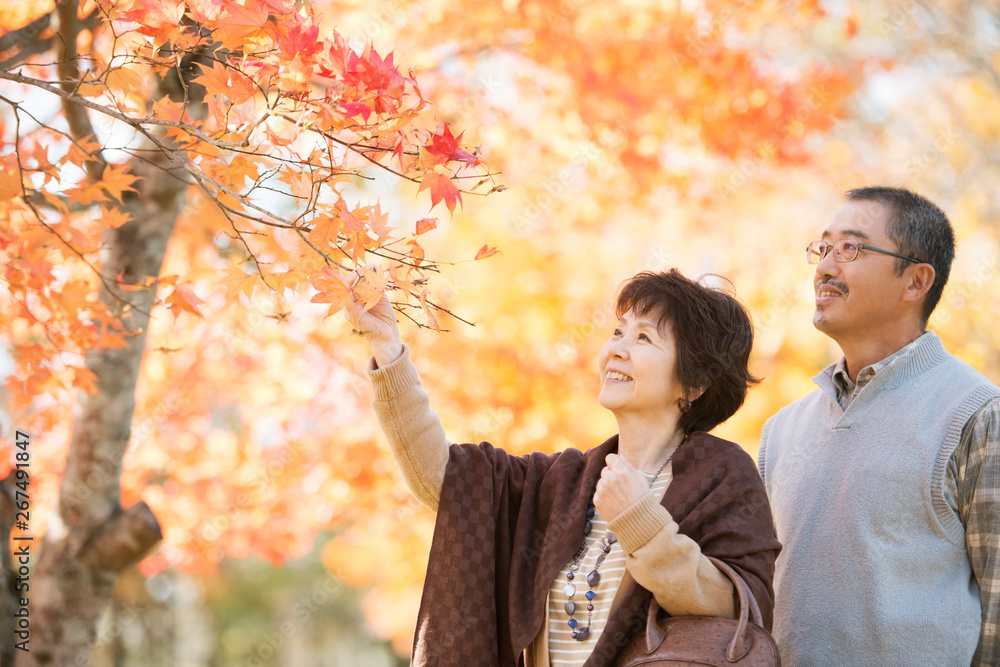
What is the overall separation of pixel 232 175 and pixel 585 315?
13.4ft

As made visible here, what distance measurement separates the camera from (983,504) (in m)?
2.02

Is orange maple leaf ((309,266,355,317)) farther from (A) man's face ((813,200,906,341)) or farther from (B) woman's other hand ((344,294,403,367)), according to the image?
(A) man's face ((813,200,906,341))

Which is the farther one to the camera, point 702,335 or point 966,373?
point 966,373

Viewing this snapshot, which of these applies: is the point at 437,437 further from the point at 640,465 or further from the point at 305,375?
the point at 305,375

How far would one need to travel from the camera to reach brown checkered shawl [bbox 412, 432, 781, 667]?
184 cm

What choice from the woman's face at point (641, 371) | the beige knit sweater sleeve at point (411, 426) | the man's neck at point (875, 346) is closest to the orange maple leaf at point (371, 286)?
the beige knit sweater sleeve at point (411, 426)

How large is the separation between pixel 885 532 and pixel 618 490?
33.4 inches

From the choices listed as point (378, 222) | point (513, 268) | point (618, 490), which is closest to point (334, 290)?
point (378, 222)

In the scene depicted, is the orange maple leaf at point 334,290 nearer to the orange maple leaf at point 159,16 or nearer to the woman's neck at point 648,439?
the orange maple leaf at point 159,16

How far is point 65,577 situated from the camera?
327 cm

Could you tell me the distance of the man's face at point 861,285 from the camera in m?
2.29

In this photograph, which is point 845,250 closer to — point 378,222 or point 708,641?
point 708,641

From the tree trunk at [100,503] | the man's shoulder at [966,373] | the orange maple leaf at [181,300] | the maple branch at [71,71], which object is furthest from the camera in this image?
the tree trunk at [100,503]

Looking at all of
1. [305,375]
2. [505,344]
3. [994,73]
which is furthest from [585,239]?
[994,73]
